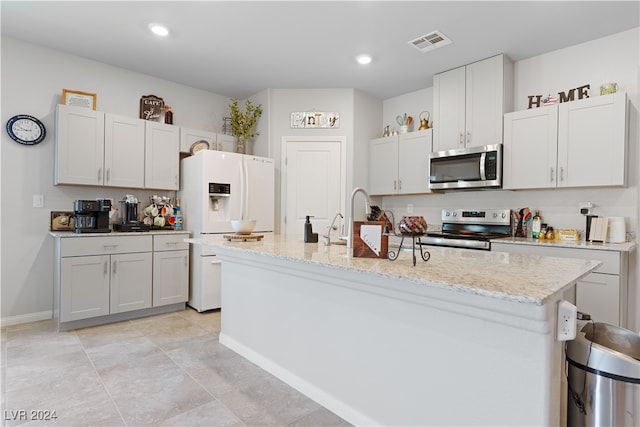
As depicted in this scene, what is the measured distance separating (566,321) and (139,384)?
235 centimetres

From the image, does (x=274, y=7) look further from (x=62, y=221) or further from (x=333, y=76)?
(x=62, y=221)

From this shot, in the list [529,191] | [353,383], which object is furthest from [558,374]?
[529,191]

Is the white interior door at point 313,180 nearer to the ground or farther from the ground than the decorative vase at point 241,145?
nearer to the ground

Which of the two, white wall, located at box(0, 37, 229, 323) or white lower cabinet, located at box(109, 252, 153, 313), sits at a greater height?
white wall, located at box(0, 37, 229, 323)

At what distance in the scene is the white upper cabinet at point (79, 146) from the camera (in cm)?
339

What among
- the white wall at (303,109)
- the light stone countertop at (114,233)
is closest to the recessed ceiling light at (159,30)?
the white wall at (303,109)

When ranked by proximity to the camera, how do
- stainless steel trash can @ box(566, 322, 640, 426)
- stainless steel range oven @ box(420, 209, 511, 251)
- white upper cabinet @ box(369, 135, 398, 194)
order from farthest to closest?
white upper cabinet @ box(369, 135, 398, 194) < stainless steel range oven @ box(420, 209, 511, 251) < stainless steel trash can @ box(566, 322, 640, 426)

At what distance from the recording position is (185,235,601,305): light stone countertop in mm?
1094

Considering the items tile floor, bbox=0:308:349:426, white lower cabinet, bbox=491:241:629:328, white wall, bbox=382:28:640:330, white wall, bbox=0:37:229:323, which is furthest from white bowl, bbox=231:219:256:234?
white wall, bbox=382:28:640:330

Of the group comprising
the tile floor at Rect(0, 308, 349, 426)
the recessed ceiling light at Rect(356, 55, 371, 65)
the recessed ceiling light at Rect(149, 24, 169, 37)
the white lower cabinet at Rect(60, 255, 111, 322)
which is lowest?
the tile floor at Rect(0, 308, 349, 426)

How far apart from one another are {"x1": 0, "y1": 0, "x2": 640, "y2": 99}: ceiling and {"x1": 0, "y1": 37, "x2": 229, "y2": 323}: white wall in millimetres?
182

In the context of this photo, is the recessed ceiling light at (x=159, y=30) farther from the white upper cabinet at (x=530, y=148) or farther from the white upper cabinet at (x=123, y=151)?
the white upper cabinet at (x=530, y=148)

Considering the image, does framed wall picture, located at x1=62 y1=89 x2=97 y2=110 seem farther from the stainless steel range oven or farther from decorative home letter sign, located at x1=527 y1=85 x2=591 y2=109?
decorative home letter sign, located at x1=527 y1=85 x2=591 y2=109

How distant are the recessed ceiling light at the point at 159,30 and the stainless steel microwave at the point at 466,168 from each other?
9.52 feet
